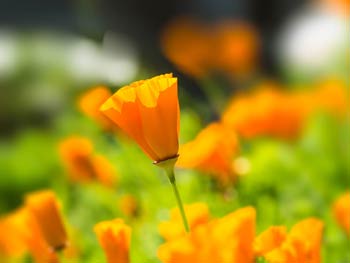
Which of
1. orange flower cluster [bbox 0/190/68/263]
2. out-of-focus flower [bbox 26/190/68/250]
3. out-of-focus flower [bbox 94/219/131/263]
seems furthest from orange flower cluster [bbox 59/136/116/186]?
out-of-focus flower [bbox 94/219/131/263]

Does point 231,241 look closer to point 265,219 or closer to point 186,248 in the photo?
point 186,248

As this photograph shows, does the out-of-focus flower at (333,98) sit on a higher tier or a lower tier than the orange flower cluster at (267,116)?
lower

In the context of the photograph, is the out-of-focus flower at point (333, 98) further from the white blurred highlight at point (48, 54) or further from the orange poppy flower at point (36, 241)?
the white blurred highlight at point (48, 54)

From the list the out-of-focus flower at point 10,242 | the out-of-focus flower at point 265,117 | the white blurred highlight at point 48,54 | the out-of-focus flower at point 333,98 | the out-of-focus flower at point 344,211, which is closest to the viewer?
the out-of-focus flower at point 344,211

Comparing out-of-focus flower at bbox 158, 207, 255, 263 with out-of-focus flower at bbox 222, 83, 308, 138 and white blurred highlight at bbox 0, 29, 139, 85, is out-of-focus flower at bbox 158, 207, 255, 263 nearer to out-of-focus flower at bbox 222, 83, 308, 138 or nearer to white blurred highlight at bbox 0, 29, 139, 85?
out-of-focus flower at bbox 222, 83, 308, 138

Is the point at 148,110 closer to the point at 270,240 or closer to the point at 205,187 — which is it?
the point at 270,240

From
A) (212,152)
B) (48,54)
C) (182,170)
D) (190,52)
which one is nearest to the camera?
(212,152)

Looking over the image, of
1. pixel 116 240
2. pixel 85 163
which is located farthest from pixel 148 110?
pixel 85 163

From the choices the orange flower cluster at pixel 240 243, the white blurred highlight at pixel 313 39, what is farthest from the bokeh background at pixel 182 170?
the white blurred highlight at pixel 313 39
